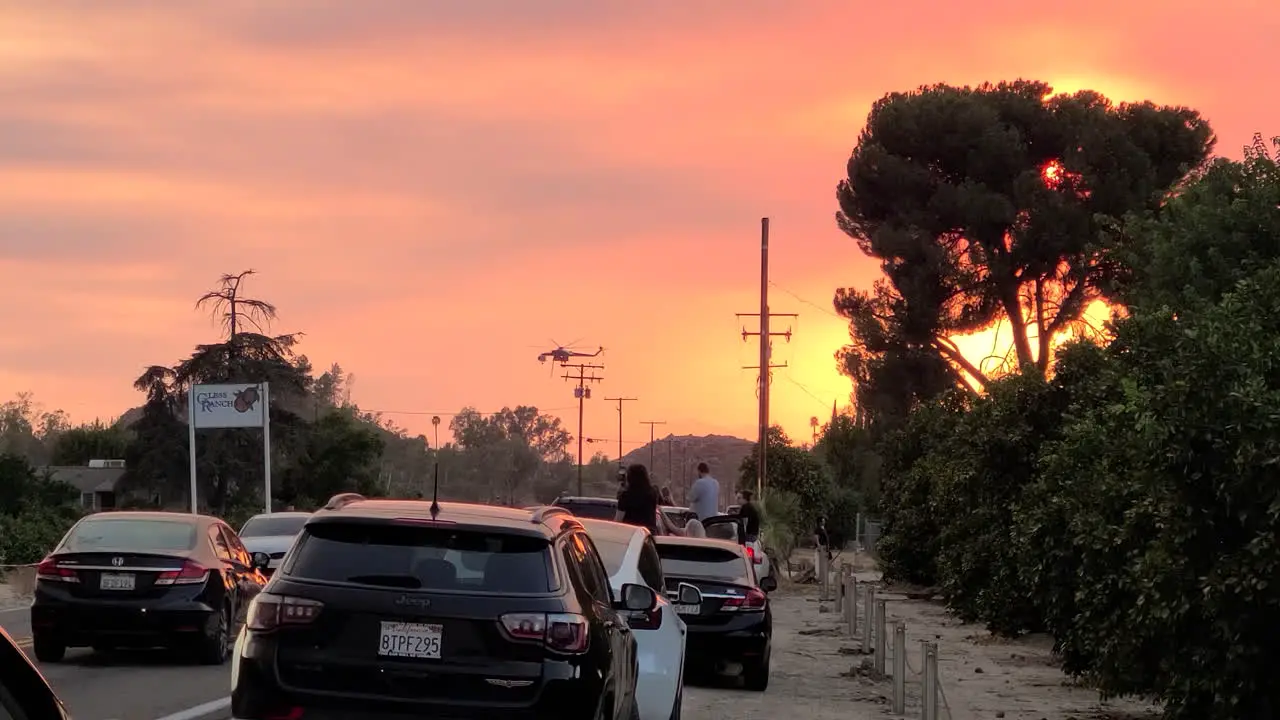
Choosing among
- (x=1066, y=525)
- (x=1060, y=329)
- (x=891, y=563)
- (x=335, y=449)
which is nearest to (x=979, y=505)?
(x=1066, y=525)

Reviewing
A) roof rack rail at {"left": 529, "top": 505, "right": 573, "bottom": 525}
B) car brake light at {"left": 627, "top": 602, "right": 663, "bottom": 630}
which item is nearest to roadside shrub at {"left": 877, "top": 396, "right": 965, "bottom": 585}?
car brake light at {"left": 627, "top": 602, "right": 663, "bottom": 630}

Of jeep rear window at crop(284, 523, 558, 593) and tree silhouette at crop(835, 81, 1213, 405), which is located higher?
tree silhouette at crop(835, 81, 1213, 405)

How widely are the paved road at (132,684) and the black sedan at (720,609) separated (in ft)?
15.4

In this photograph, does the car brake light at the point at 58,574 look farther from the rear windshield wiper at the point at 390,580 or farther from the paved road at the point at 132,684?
the rear windshield wiper at the point at 390,580

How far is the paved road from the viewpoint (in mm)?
13352

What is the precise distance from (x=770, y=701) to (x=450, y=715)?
9168mm

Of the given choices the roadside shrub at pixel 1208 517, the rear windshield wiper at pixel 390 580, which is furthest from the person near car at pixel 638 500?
the rear windshield wiper at pixel 390 580

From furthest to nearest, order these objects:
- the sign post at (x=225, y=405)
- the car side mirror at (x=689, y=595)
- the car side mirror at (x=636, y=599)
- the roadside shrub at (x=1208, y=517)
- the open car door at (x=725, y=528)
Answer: the sign post at (x=225, y=405) < the open car door at (x=725, y=528) < the car side mirror at (x=689, y=595) < the roadside shrub at (x=1208, y=517) < the car side mirror at (x=636, y=599)

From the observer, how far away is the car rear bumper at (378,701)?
7945 millimetres

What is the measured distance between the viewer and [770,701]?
54.7 feet

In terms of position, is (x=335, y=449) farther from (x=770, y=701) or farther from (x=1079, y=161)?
(x=770, y=701)

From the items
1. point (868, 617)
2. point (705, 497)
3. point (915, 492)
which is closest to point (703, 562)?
point (868, 617)

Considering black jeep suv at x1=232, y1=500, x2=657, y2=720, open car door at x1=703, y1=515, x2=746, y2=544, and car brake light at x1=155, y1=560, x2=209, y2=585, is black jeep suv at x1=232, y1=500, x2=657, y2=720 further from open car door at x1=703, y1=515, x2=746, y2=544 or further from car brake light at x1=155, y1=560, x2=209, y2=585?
open car door at x1=703, y1=515, x2=746, y2=544

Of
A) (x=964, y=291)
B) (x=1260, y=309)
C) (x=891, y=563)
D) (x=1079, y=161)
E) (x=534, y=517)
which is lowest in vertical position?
(x=891, y=563)
